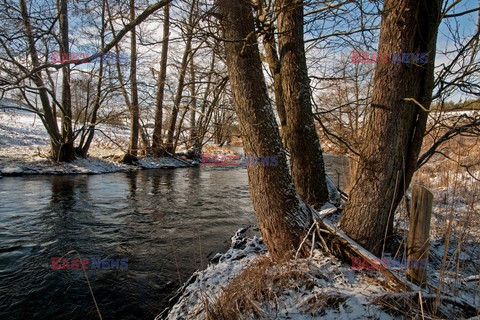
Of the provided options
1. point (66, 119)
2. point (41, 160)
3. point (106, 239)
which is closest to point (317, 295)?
point (106, 239)

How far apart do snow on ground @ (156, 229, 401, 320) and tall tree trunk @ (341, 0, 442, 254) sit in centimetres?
41

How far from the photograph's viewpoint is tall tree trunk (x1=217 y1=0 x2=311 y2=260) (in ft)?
8.64

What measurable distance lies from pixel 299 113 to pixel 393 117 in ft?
4.21

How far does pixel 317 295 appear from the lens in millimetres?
2053

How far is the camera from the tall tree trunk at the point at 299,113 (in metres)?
3.38

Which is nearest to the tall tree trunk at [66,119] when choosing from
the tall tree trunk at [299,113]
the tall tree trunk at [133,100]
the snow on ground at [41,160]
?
the snow on ground at [41,160]

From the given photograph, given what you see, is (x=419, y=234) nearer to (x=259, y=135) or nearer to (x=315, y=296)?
(x=315, y=296)

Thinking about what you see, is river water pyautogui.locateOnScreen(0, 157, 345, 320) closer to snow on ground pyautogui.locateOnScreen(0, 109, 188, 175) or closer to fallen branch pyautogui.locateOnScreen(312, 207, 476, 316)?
fallen branch pyautogui.locateOnScreen(312, 207, 476, 316)

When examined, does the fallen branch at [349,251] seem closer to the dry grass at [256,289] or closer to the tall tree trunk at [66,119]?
the dry grass at [256,289]

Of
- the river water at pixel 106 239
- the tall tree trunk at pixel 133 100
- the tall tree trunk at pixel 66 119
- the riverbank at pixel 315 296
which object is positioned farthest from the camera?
the tall tree trunk at pixel 133 100

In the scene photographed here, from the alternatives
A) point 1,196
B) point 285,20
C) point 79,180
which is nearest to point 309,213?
point 285,20

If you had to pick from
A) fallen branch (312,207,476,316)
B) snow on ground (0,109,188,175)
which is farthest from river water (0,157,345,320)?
snow on ground (0,109,188,175)

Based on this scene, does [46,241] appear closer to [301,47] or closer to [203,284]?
[203,284]

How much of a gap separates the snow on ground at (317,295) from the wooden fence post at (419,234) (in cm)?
31
